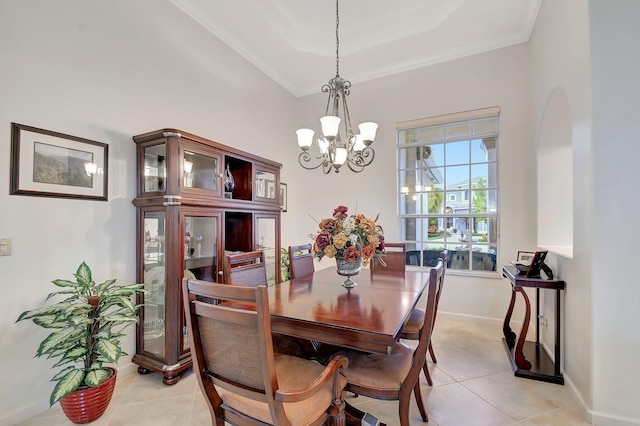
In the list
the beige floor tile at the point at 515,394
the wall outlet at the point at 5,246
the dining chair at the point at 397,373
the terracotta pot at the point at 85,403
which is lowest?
the beige floor tile at the point at 515,394

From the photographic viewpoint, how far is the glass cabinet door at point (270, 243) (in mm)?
3213

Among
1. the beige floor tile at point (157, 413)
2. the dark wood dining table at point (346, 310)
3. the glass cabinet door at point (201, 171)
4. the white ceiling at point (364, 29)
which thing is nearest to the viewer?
the dark wood dining table at point (346, 310)

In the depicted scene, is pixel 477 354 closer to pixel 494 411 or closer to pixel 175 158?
pixel 494 411

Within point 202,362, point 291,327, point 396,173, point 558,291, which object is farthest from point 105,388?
point 396,173

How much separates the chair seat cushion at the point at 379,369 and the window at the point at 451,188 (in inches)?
95.8

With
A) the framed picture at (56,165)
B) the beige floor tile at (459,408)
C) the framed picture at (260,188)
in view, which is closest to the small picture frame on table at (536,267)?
the beige floor tile at (459,408)

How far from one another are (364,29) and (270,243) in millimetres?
2849

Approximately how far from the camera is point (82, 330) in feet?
5.88

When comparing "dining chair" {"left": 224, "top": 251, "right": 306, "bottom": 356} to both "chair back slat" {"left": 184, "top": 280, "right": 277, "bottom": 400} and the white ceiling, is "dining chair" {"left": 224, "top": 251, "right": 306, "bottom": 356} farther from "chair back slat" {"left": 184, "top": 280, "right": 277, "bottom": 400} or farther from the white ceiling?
the white ceiling

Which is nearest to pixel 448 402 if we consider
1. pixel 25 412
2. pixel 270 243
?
pixel 270 243

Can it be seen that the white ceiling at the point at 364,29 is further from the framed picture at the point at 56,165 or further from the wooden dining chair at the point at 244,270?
the wooden dining chair at the point at 244,270

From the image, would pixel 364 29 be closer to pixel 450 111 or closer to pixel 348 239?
pixel 450 111

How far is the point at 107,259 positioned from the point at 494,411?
3.08m

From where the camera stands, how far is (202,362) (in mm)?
1246
